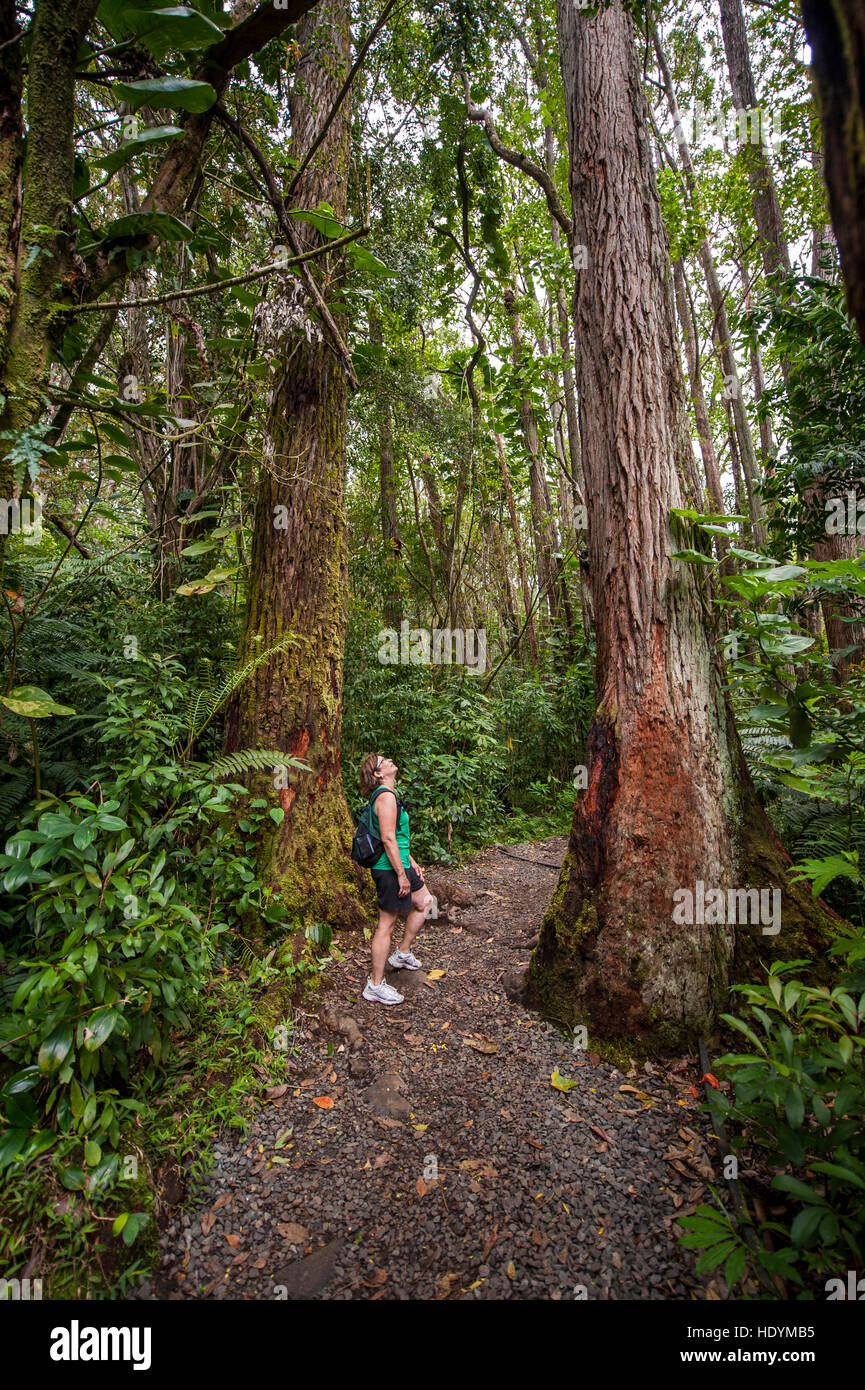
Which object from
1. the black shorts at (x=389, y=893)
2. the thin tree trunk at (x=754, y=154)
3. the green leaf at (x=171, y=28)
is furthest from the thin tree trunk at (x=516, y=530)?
the green leaf at (x=171, y=28)

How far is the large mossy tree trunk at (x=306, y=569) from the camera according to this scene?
385 centimetres

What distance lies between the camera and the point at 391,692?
6598 mm

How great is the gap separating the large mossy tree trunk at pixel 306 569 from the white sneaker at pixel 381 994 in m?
0.56

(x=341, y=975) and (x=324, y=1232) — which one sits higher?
(x=341, y=975)

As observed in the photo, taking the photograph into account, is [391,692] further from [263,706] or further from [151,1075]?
[151,1075]

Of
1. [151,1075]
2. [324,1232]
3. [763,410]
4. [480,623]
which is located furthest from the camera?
[480,623]

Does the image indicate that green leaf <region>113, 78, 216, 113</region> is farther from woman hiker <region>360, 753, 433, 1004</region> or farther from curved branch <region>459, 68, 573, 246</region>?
curved branch <region>459, 68, 573, 246</region>

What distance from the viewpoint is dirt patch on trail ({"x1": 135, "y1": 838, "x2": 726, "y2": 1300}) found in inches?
76.0

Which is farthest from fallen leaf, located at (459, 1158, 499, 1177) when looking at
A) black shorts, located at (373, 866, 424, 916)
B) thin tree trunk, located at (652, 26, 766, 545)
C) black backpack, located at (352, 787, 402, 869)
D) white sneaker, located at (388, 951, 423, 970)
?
thin tree trunk, located at (652, 26, 766, 545)

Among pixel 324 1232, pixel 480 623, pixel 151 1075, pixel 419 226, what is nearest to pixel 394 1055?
pixel 324 1232

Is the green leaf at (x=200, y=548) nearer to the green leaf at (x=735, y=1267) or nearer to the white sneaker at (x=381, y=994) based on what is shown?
the white sneaker at (x=381, y=994)

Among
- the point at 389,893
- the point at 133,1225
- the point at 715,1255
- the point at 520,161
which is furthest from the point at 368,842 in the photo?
the point at 520,161

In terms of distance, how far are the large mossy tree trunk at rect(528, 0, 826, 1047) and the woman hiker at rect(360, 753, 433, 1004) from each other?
2.75ft

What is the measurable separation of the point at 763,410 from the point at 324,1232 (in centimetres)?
584
